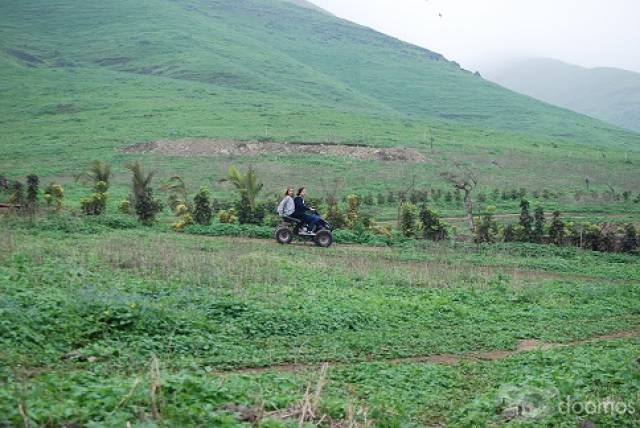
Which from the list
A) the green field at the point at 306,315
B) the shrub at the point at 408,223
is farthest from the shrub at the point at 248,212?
the shrub at the point at 408,223

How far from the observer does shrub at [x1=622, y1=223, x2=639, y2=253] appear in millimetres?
23844

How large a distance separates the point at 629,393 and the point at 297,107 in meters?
68.4

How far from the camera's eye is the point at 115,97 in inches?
2904

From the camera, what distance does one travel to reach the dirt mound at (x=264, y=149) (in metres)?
51.8

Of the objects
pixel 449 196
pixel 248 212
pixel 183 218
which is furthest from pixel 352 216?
pixel 449 196

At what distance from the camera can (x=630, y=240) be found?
2384 centimetres

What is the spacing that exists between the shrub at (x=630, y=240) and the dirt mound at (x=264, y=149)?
97.0ft

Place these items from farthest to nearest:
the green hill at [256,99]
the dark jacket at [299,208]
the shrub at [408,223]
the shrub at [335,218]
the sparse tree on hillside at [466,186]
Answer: the green hill at [256,99] → the sparse tree on hillside at [466,186] → the shrub at [335,218] → the shrub at [408,223] → the dark jacket at [299,208]

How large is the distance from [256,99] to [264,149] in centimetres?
2708

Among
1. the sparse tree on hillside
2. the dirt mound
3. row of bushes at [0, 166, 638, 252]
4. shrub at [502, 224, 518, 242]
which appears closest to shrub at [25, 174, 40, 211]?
row of bushes at [0, 166, 638, 252]

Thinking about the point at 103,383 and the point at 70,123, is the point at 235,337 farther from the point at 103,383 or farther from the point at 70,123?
the point at 70,123

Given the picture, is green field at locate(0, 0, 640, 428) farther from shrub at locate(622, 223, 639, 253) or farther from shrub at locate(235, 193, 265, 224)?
shrub at locate(235, 193, 265, 224)

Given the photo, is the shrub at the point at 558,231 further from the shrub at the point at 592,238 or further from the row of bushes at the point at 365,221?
the shrub at the point at 592,238

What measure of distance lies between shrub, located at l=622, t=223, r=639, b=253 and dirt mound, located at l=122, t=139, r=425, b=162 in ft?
97.0
